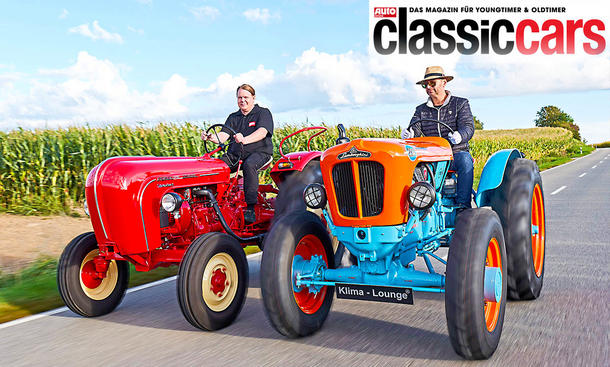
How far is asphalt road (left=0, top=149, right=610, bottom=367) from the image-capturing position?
4.01 meters

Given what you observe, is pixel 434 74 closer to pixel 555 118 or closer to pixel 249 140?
pixel 249 140

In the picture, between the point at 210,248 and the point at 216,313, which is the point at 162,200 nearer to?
the point at 210,248

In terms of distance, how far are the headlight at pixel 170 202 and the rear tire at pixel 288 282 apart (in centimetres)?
121

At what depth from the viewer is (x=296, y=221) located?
4.59 metres

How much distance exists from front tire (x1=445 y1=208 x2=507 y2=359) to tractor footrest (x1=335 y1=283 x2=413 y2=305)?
41 centimetres

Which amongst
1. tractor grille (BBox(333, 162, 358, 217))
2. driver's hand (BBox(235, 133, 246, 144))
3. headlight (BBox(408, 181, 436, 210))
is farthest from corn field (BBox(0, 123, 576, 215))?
headlight (BBox(408, 181, 436, 210))

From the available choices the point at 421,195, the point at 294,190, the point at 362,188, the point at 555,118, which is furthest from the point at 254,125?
the point at 555,118

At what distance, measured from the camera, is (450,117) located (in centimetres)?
621

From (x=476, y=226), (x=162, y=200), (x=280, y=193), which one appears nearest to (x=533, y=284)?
(x=476, y=226)

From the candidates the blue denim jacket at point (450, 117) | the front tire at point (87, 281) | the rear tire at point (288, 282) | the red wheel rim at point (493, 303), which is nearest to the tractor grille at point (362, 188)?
the rear tire at point (288, 282)

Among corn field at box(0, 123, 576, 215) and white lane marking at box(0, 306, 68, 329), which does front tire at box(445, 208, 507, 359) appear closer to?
white lane marking at box(0, 306, 68, 329)

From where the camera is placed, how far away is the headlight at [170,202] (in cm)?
531

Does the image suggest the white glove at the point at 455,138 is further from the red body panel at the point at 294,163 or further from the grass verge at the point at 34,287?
the grass verge at the point at 34,287

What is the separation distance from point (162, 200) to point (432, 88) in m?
3.01
